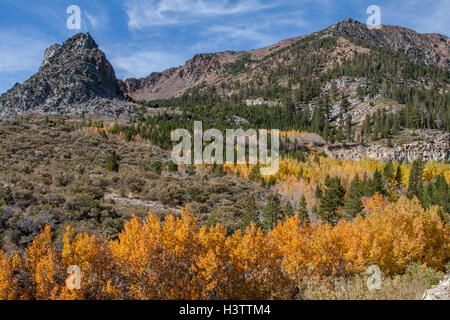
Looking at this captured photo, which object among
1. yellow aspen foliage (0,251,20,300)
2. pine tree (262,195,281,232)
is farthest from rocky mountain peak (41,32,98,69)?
yellow aspen foliage (0,251,20,300)

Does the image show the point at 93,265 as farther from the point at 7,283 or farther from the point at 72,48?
the point at 72,48

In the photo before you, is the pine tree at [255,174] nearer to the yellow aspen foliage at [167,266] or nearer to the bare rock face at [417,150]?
the yellow aspen foliage at [167,266]

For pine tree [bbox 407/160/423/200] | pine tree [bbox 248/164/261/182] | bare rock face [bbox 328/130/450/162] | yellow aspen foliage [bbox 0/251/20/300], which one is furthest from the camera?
bare rock face [bbox 328/130/450/162]

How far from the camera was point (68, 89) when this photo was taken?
444 feet

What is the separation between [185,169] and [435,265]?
4858 cm

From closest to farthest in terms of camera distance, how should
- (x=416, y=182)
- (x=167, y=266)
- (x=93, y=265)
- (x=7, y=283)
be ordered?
1. (x=7, y=283)
2. (x=167, y=266)
3. (x=93, y=265)
4. (x=416, y=182)

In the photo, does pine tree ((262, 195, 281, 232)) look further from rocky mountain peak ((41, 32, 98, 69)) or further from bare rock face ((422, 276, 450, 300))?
rocky mountain peak ((41, 32, 98, 69))

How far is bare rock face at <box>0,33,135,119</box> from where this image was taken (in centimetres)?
12875

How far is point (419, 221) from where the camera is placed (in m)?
23.0

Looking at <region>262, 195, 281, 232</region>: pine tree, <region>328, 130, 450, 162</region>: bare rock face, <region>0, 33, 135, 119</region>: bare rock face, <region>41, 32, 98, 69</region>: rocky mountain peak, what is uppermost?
<region>41, 32, 98, 69</region>: rocky mountain peak

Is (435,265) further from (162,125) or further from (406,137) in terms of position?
(406,137)

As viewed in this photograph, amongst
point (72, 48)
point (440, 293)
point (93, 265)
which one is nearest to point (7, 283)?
point (93, 265)
